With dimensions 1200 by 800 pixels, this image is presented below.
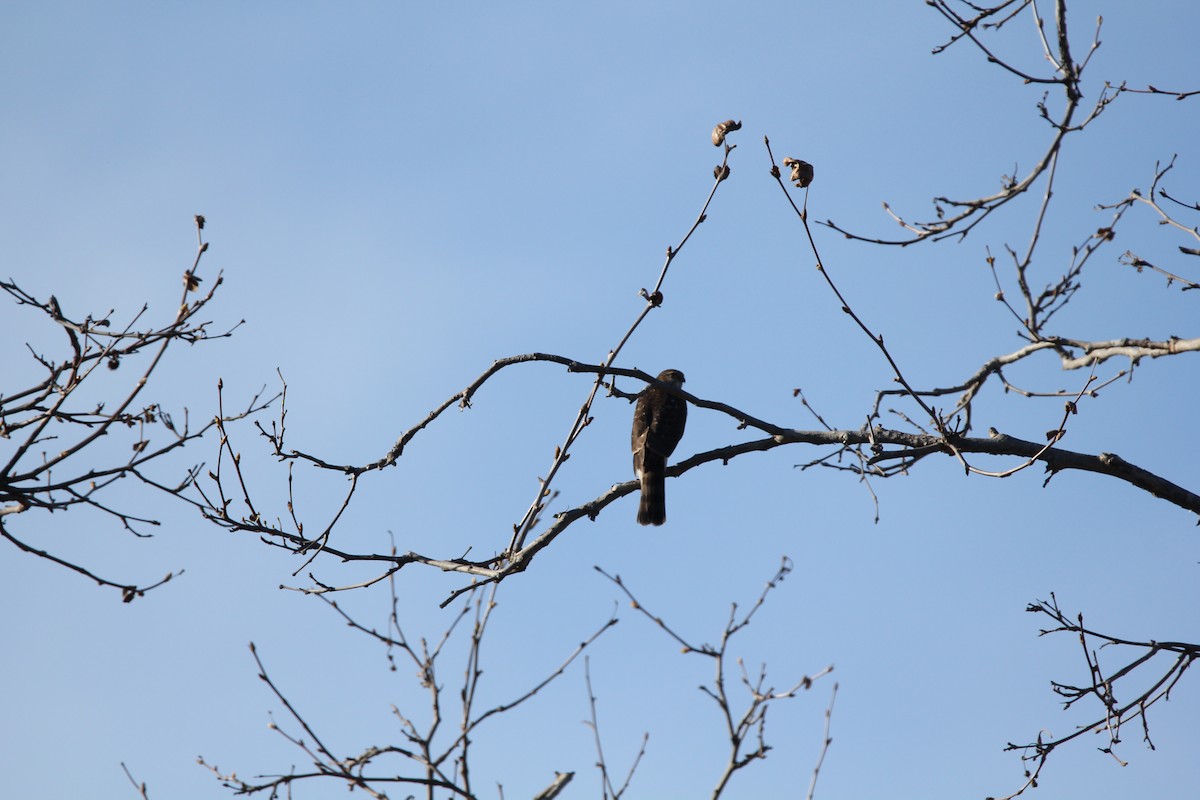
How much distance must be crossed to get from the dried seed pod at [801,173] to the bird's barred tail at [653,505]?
329cm

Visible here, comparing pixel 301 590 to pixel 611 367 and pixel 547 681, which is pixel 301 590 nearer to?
pixel 547 681

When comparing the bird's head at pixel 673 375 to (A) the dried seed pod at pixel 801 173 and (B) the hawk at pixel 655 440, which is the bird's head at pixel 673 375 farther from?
(A) the dried seed pod at pixel 801 173

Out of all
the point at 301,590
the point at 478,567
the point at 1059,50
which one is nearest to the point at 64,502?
the point at 301,590

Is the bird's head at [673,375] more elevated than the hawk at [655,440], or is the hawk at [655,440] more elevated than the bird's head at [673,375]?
the bird's head at [673,375]

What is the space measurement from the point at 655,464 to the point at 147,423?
4.12 m

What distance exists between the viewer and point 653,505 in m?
7.56

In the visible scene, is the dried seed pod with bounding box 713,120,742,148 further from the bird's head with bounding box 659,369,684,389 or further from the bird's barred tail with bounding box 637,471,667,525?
the bird's head with bounding box 659,369,684,389

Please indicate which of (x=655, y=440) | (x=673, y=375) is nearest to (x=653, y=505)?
(x=655, y=440)

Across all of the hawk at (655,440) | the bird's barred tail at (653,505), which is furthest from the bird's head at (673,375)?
the bird's barred tail at (653,505)

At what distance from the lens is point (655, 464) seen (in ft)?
26.0

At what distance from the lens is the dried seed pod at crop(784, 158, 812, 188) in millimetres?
4410

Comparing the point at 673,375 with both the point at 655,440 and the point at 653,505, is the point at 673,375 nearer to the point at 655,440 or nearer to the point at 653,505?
the point at 655,440

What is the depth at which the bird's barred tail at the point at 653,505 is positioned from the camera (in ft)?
24.5

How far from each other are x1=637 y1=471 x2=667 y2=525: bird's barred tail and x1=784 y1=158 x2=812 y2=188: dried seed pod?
3287mm
